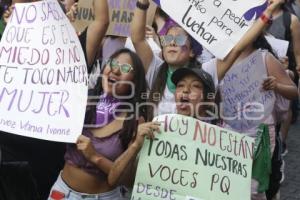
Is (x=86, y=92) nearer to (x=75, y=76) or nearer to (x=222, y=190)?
(x=75, y=76)

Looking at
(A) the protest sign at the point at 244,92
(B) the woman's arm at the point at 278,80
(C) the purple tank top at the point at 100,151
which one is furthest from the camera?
(B) the woman's arm at the point at 278,80

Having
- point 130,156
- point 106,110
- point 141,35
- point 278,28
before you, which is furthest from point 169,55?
point 278,28

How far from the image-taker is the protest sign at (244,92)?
3.72 metres

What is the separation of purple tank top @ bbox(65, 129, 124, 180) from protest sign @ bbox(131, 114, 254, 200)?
19cm

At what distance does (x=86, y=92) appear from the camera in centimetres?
305

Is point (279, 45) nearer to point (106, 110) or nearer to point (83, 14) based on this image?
point (83, 14)

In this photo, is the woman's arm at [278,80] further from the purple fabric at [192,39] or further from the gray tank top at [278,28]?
the gray tank top at [278,28]

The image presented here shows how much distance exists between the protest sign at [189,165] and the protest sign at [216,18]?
63cm

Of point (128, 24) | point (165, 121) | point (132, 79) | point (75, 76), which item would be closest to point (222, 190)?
point (165, 121)

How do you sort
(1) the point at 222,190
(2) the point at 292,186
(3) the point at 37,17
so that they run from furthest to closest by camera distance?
(2) the point at 292,186, (3) the point at 37,17, (1) the point at 222,190

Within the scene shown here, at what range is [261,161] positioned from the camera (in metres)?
3.85

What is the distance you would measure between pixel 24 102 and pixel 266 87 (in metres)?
1.63

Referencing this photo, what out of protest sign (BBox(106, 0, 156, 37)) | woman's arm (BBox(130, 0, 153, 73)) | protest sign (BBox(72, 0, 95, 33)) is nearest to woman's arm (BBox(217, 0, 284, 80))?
woman's arm (BBox(130, 0, 153, 73))

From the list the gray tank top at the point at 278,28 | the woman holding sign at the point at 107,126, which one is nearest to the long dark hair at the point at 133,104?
the woman holding sign at the point at 107,126
